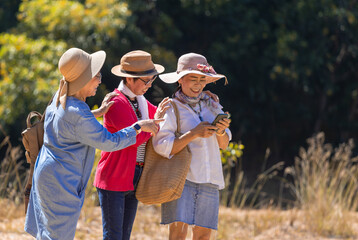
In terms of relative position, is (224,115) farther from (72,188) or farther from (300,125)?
(300,125)

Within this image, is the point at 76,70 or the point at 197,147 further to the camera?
the point at 197,147

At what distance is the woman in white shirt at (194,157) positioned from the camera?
3631 mm

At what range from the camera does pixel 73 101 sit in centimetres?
309

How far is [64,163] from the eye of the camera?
121 inches

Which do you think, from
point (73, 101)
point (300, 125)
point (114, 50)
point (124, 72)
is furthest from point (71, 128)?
point (300, 125)

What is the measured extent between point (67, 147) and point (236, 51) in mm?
7839

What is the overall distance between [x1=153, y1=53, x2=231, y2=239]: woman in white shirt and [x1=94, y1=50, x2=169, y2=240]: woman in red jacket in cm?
16

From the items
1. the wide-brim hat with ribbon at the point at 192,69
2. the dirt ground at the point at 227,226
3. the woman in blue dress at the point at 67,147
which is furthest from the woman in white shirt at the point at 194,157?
the dirt ground at the point at 227,226

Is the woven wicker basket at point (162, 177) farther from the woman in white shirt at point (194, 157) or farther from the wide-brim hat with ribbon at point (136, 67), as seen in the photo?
the wide-brim hat with ribbon at point (136, 67)

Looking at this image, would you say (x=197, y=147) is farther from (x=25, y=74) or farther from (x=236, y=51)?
(x=236, y=51)

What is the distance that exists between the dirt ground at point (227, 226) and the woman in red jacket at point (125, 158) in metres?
2.13

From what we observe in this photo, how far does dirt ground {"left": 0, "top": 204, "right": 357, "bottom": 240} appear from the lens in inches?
225

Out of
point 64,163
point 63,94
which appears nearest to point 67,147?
point 64,163

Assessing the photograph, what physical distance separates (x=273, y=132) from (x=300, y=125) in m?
0.72
